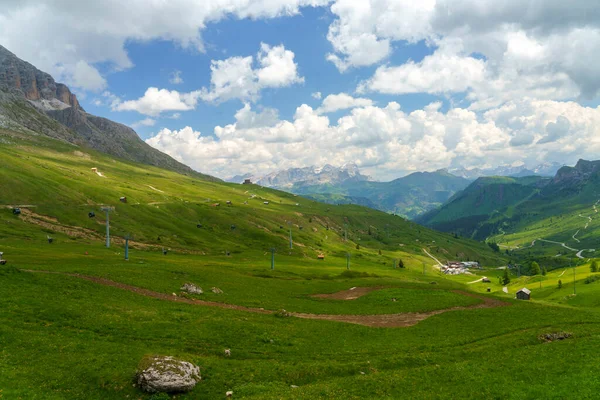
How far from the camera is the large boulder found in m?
27.1

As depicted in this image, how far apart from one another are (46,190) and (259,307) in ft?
601

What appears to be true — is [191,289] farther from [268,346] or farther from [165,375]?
[165,375]

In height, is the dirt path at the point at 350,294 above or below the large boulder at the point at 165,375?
below

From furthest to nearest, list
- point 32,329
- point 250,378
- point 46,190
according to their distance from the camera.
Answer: point 46,190
point 32,329
point 250,378

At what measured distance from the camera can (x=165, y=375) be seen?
90.0 feet

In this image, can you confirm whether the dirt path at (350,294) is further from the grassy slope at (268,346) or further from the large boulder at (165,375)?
the large boulder at (165,375)

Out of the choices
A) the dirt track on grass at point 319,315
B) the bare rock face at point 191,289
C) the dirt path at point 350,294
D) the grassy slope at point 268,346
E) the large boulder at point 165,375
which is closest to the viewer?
the large boulder at point 165,375

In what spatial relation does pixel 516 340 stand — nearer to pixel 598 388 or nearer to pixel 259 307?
pixel 598 388

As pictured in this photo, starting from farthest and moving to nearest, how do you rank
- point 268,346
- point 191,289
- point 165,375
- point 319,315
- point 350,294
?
1. point 350,294
2. point 191,289
3. point 319,315
4. point 268,346
5. point 165,375

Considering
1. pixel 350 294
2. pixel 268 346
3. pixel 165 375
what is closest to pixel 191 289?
pixel 268 346

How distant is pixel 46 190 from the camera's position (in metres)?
191

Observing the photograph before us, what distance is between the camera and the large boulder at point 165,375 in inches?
1067

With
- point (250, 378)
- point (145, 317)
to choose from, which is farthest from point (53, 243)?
point (250, 378)

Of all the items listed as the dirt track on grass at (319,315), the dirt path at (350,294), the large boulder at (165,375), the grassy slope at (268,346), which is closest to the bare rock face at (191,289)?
the grassy slope at (268,346)
